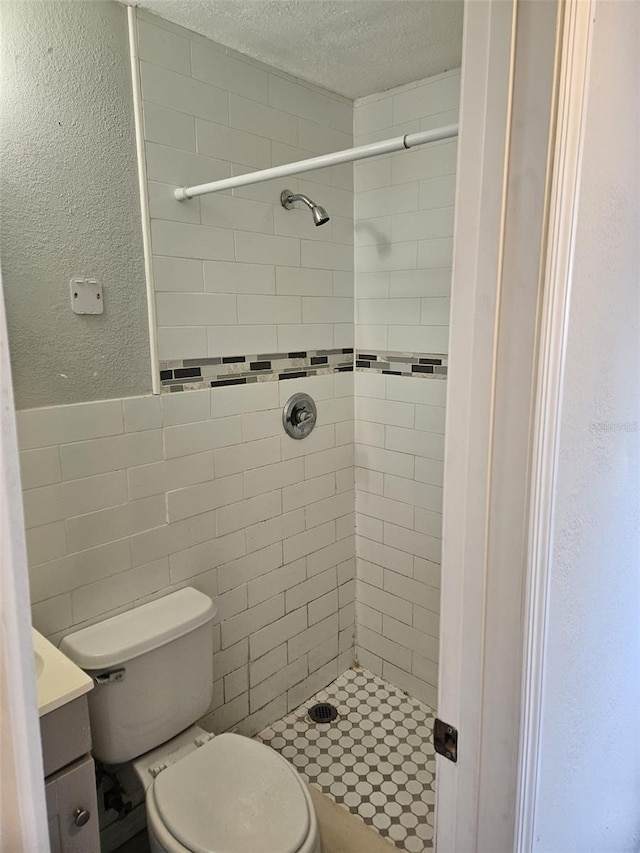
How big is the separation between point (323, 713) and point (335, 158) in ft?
6.76

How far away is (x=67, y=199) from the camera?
1487 mm

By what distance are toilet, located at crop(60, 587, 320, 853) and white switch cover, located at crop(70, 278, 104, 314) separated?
89 cm

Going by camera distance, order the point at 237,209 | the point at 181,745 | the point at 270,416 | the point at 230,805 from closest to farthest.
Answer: the point at 230,805, the point at 181,745, the point at 237,209, the point at 270,416

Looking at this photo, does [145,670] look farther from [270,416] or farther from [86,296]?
[86,296]

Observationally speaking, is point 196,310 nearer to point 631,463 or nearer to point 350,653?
point 631,463

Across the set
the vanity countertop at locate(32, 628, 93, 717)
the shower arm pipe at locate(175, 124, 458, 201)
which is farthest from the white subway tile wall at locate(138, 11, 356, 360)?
the vanity countertop at locate(32, 628, 93, 717)

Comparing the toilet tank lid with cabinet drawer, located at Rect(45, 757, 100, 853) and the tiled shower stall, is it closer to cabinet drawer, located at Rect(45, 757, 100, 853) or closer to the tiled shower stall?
the tiled shower stall

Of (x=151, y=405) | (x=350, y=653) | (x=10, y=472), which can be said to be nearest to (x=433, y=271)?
(x=151, y=405)

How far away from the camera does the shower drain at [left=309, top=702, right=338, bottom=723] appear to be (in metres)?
2.33

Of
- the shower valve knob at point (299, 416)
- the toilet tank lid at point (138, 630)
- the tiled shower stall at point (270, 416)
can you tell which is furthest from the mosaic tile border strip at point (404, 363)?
the toilet tank lid at point (138, 630)

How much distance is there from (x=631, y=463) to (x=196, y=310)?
1333mm

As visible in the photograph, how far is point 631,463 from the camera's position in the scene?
945 mm

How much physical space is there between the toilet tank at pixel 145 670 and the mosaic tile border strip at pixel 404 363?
112cm

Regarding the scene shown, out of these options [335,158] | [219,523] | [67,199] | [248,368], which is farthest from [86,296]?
[219,523]
